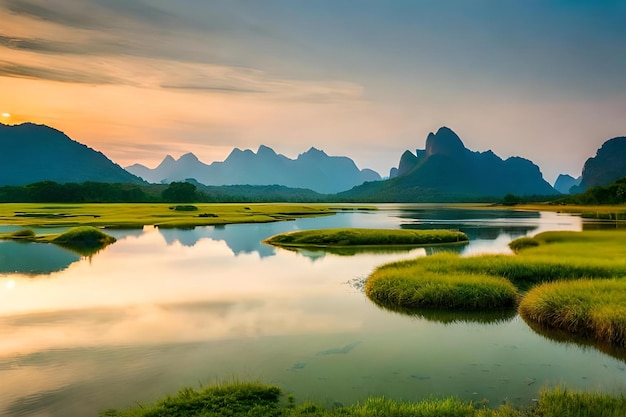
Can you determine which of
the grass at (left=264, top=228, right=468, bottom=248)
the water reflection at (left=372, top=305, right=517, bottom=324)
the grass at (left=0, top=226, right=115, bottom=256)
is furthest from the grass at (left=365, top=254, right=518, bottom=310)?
the grass at (left=0, top=226, right=115, bottom=256)

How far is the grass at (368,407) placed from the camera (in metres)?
9.90

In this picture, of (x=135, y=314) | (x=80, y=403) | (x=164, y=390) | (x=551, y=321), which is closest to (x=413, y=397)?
(x=164, y=390)

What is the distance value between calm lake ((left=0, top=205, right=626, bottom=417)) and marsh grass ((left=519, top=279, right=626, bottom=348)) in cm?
111

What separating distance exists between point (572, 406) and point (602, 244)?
32650mm

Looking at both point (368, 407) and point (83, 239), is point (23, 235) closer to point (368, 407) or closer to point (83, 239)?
point (83, 239)

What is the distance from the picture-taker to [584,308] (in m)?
17.5

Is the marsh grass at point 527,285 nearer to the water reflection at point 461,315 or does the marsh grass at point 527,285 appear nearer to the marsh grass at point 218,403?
the water reflection at point 461,315

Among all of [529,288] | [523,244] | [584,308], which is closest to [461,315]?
[584,308]

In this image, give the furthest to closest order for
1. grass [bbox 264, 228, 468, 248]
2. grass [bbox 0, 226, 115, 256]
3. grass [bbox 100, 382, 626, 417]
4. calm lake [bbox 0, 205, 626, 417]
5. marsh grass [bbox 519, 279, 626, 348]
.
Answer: grass [bbox 264, 228, 468, 248] → grass [bbox 0, 226, 115, 256] → marsh grass [bbox 519, 279, 626, 348] → calm lake [bbox 0, 205, 626, 417] → grass [bbox 100, 382, 626, 417]

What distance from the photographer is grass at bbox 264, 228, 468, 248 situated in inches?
1887

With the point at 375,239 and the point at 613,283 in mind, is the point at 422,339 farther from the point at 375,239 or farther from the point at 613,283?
the point at 375,239

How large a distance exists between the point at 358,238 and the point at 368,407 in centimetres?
3868

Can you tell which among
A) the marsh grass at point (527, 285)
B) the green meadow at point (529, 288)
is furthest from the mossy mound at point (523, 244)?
the green meadow at point (529, 288)

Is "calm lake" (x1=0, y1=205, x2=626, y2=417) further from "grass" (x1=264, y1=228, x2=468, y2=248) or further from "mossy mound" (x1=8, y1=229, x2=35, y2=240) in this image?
"mossy mound" (x1=8, y1=229, x2=35, y2=240)
